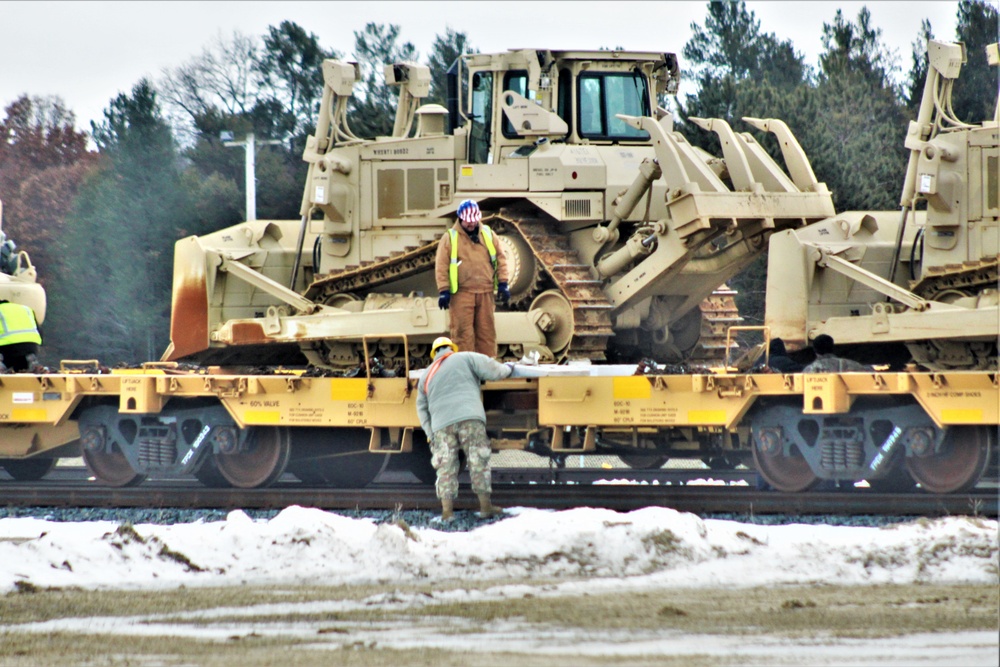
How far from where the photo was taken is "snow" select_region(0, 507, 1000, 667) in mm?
7391

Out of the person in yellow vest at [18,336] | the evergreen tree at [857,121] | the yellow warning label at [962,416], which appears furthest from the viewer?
the evergreen tree at [857,121]

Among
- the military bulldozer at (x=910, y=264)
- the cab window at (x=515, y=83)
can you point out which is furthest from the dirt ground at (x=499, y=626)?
the cab window at (x=515, y=83)

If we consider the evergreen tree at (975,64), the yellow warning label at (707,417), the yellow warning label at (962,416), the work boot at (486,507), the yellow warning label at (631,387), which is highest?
the evergreen tree at (975,64)

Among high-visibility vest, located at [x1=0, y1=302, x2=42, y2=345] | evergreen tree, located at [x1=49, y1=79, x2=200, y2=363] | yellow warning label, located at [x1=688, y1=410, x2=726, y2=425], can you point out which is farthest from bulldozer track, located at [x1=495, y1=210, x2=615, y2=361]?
evergreen tree, located at [x1=49, y1=79, x2=200, y2=363]

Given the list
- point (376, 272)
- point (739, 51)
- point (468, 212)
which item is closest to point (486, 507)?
point (468, 212)

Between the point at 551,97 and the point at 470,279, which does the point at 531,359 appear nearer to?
the point at 470,279

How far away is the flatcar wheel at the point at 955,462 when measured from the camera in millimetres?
10828

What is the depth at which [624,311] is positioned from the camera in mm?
13789

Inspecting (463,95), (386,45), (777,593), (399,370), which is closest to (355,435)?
(399,370)

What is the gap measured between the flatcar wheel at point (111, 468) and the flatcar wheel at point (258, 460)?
2.90 feet

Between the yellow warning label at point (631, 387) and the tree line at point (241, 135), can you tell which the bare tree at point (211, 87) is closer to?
the tree line at point (241, 135)

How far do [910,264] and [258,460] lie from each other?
657cm

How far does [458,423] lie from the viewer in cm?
1070

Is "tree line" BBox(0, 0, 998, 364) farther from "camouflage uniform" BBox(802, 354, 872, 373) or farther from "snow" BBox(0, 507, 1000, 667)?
"snow" BBox(0, 507, 1000, 667)
